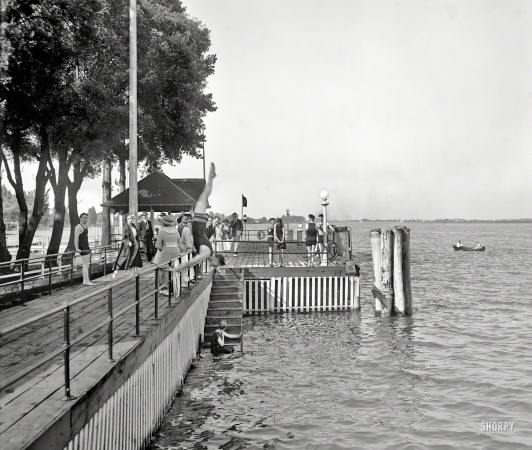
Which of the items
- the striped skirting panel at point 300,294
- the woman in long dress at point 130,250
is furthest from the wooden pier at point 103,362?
the striped skirting panel at point 300,294

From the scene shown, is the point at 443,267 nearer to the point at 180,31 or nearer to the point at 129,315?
the point at 180,31

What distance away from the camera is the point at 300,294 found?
2456 centimetres

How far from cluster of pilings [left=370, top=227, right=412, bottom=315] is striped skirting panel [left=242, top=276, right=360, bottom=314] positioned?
1188mm

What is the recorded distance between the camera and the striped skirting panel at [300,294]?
24344mm

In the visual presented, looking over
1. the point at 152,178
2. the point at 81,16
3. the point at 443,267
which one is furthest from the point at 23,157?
the point at 443,267

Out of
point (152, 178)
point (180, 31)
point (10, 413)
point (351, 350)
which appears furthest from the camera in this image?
point (180, 31)

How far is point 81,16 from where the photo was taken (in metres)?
23.3

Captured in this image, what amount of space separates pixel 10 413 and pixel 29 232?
20652 mm

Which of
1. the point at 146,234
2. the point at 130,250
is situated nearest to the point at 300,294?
the point at 146,234

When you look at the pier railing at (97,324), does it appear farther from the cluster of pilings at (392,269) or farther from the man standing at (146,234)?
the cluster of pilings at (392,269)

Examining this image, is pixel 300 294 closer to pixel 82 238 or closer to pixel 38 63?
pixel 82 238

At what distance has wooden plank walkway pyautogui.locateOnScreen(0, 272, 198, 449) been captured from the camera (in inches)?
227

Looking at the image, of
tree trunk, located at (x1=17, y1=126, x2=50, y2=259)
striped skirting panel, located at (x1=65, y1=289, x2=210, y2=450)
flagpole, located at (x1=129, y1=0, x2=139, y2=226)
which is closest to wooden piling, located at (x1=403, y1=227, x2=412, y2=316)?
flagpole, located at (x1=129, y1=0, x2=139, y2=226)

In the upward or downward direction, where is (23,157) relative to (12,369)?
upward
